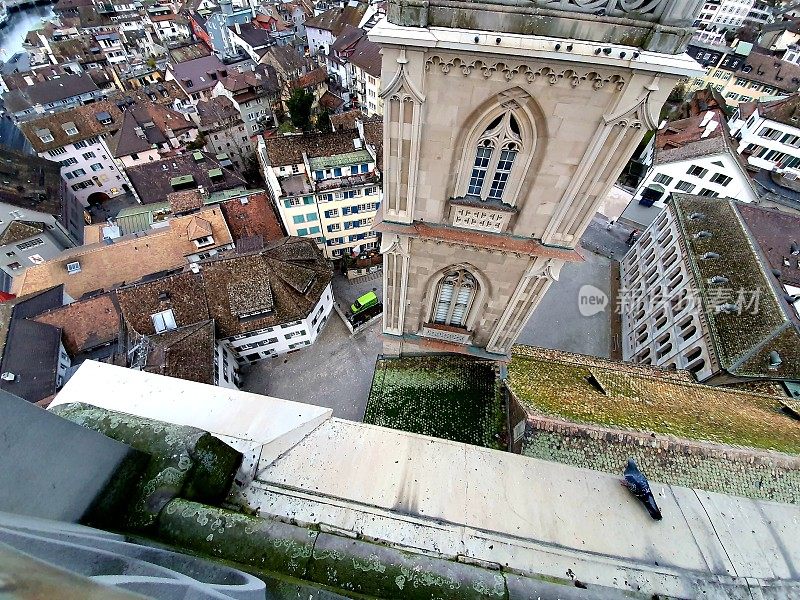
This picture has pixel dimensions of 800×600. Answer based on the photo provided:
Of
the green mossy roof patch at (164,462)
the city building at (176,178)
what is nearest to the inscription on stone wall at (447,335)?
the green mossy roof patch at (164,462)

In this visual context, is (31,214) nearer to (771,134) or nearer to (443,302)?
(443,302)

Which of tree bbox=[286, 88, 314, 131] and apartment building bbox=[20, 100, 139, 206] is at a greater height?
tree bbox=[286, 88, 314, 131]

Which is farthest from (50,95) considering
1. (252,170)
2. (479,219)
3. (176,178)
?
(479,219)

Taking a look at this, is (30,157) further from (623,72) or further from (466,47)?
(623,72)

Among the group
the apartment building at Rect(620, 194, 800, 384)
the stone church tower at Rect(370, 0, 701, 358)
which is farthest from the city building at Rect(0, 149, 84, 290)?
the apartment building at Rect(620, 194, 800, 384)

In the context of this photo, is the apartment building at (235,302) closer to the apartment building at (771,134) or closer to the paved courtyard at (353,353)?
the paved courtyard at (353,353)

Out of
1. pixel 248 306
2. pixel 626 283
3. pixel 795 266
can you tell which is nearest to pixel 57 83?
pixel 248 306

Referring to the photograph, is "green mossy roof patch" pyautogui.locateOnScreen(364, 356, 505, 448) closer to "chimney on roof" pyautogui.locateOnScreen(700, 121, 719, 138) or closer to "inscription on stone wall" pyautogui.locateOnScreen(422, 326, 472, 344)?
"inscription on stone wall" pyautogui.locateOnScreen(422, 326, 472, 344)

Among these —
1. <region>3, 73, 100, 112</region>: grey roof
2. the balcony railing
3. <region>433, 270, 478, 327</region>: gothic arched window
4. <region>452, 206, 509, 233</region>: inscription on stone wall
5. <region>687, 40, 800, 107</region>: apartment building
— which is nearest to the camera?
<region>452, 206, 509, 233</region>: inscription on stone wall
